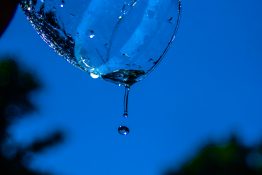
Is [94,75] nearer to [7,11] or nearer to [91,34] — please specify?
[91,34]

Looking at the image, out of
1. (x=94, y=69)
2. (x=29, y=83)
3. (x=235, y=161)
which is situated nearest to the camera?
(x=94, y=69)

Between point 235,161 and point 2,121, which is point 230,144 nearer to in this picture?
point 235,161

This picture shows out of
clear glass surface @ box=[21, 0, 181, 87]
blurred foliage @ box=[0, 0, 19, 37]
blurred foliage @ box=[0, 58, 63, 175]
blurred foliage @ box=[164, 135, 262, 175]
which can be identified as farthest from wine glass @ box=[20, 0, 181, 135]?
blurred foliage @ box=[164, 135, 262, 175]

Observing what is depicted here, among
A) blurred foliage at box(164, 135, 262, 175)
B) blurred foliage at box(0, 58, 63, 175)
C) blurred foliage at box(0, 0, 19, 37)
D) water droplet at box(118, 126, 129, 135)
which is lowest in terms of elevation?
blurred foliage at box(0, 0, 19, 37)

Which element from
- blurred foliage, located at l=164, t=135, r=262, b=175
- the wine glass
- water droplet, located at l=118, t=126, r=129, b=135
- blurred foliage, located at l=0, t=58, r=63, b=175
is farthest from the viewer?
blurred foliage, located at l=164, t=135, r=262, b=175

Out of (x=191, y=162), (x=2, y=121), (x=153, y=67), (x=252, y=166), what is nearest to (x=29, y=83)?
(x=2, y=121)

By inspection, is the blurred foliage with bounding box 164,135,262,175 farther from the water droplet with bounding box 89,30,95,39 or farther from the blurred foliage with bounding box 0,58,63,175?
the water droplet with bounding box 89,30,95,39
